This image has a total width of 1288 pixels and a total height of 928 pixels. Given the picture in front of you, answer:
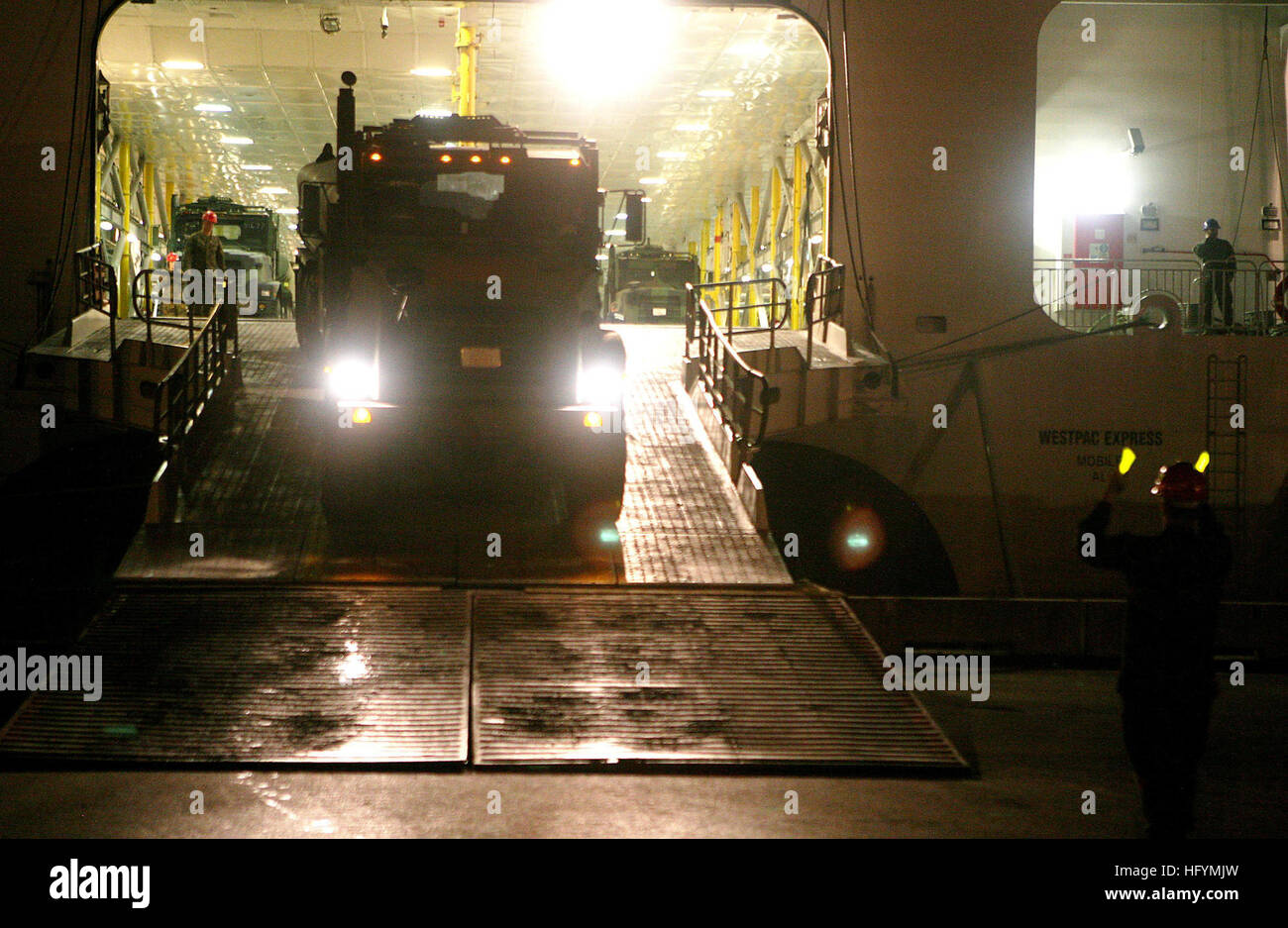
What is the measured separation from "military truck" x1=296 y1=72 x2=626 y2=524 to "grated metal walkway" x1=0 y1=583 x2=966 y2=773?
4.86 ft

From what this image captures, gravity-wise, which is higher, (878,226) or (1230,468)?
(878,226)

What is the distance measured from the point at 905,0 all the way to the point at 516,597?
11591 millimetres

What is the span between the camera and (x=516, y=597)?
Result: 36.5ft

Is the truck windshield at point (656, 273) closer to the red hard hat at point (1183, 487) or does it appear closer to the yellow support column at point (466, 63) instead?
the yellow support column at point (466, 63)

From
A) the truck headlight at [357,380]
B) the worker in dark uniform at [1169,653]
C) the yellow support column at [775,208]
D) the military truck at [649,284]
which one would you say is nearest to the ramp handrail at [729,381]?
the truck headlight at [357,380]

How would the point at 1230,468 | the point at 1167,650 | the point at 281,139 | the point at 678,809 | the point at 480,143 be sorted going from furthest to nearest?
the point at 281,139
the point at 1230,468
the point at 480,143
the point at 678,809
the point at 1167,650

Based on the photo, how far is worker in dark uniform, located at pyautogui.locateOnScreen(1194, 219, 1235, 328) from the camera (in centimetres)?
1903

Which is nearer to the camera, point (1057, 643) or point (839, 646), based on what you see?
point (839, 646)

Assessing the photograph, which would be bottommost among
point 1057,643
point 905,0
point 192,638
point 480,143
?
point 1057,643

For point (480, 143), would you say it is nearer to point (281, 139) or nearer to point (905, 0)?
point (905, 0)

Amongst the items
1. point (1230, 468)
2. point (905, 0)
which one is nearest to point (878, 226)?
point (905, 0)

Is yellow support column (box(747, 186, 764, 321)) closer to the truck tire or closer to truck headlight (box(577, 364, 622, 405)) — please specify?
the truck tire

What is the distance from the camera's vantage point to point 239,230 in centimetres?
2955

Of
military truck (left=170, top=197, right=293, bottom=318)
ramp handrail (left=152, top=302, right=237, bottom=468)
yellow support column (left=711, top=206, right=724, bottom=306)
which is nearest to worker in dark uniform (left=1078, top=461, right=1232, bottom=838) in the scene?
ramp handrail (left=152, top=302, right=237, bottom=468)
